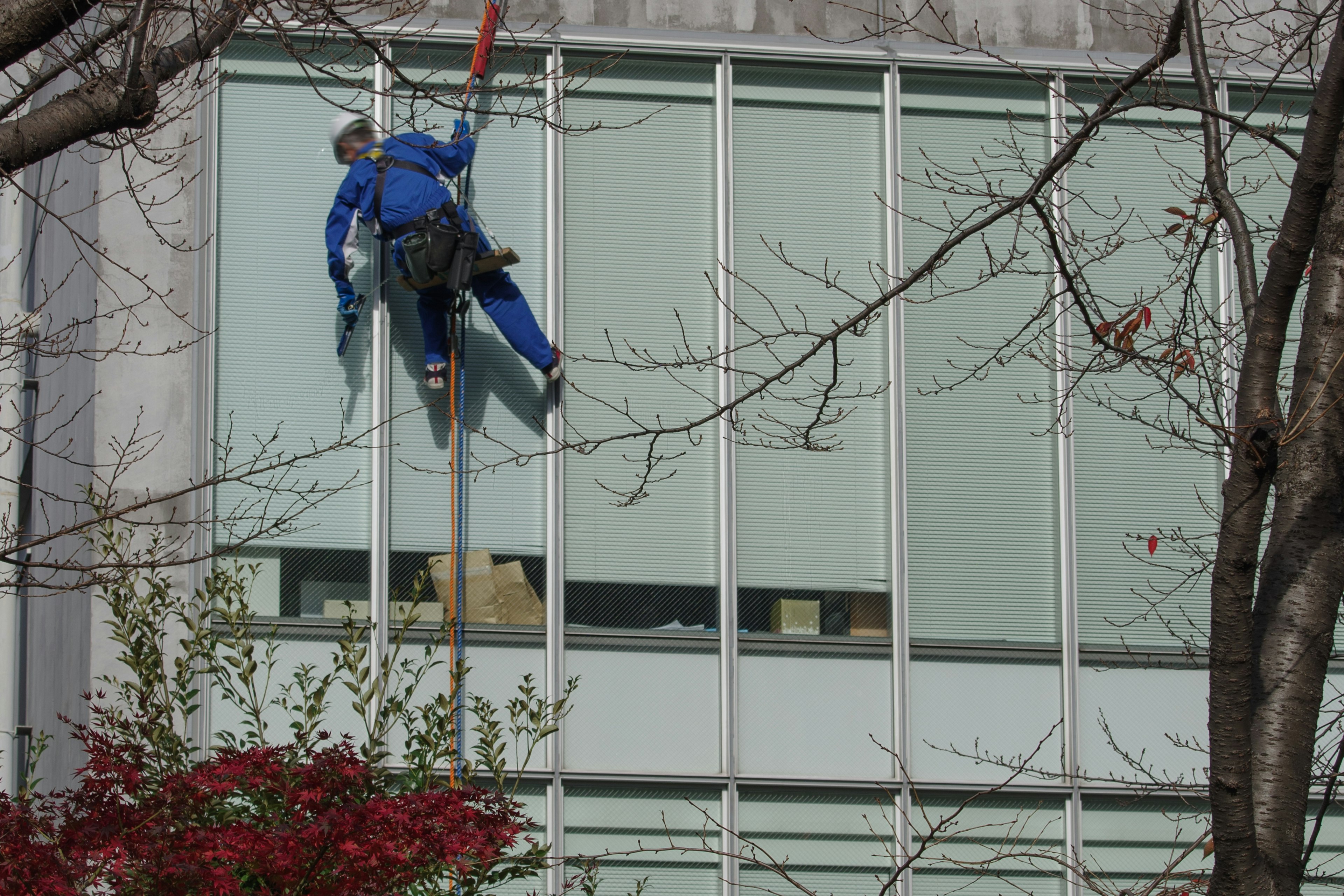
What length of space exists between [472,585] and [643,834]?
5.44 ft

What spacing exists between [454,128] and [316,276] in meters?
1.20

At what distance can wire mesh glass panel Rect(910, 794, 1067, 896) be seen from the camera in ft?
25.5

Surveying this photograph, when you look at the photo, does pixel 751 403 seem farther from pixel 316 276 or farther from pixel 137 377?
pixel 137 377

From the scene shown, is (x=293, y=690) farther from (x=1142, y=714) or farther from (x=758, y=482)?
Result: (x=1142, y=714)

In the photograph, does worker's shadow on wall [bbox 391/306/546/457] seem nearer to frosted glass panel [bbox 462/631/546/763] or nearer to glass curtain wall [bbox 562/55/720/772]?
glass curtain wall [bbox 562/55/720/772]

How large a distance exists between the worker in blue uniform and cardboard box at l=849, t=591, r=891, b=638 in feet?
6.98

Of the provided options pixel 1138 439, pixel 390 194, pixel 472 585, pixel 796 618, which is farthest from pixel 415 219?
pixel 1138 439

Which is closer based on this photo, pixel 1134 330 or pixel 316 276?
pixel 1134 330

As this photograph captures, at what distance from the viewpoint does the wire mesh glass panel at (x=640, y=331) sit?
8.03 meters

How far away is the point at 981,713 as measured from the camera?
26.2 ft

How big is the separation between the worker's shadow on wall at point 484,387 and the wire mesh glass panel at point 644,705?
1241 millimetres

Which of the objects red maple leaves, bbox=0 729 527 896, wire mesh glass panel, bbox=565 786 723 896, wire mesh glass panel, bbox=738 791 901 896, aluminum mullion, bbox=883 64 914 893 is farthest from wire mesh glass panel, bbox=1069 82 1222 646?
red maple leaves, bbox=0 729 527 896

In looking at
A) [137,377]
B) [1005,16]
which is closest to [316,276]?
[137,377]

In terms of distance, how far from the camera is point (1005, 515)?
8.25 metres
